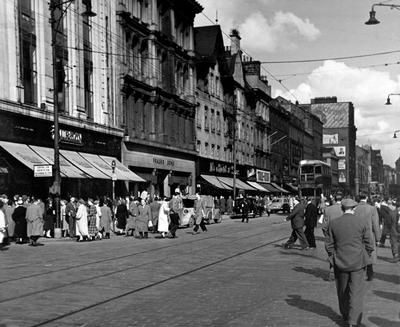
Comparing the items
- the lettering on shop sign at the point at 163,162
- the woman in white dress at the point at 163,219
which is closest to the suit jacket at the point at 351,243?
the woman in white dress at the point at 163,219

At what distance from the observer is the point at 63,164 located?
98.4ft

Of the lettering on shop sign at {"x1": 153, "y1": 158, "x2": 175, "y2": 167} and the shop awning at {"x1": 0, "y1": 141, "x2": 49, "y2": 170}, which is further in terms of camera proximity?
the lettering on shop sign at {"x1": 153, "y1": 158, "x2": 175, "y2": 167}

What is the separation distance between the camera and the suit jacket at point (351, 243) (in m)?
7.34

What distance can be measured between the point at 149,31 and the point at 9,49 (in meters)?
17.4

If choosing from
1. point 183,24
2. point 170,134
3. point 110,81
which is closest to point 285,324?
point 110,81

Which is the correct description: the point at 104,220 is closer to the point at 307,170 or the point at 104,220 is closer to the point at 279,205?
the point at 307,170

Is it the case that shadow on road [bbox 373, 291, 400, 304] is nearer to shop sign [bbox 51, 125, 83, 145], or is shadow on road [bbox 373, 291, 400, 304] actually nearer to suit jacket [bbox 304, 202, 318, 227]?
suit jacket [bbox 304, 202, 318, 227]

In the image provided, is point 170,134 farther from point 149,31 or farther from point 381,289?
point 381,289

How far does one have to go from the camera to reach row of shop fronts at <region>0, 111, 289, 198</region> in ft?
89.4

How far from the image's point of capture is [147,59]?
43.6 meters

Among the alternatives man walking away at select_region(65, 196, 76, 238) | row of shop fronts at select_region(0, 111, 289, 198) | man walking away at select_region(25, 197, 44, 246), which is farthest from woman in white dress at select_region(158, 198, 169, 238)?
man walking away at select_region(25, 197, 44, 246)

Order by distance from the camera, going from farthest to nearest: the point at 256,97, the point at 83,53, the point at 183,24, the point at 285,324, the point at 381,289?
the point at 256,97 → the point at 183,24 → the point at 83,53 → the point at 381,289 → the point at 285,324

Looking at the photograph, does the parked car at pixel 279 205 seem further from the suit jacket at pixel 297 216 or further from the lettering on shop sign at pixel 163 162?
the suit jacket at pixel 297 216

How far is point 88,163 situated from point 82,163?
3.11ft
